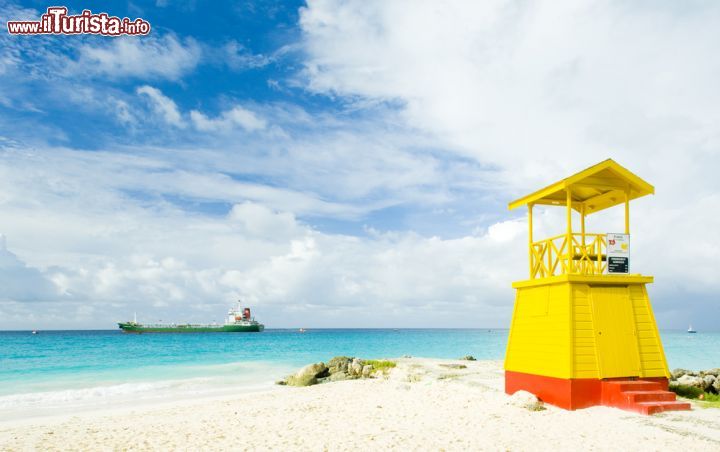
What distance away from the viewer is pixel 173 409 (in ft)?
52.2

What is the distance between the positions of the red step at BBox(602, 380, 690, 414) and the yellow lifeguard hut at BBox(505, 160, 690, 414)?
0.07ft

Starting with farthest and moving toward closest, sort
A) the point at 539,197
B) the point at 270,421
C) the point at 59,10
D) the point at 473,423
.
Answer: the point at 59,10
the point at 539,197
the point at 270,421
the point at 473,423

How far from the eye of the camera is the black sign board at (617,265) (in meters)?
13.4

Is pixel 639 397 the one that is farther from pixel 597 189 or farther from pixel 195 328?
pixel 195 328

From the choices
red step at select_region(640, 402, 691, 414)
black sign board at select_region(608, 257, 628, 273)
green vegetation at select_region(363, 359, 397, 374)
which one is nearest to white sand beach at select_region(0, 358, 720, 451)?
red step at select_region(640, 402, 691, 414)

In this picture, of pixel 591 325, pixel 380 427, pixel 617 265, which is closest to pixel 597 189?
pixel 617 265

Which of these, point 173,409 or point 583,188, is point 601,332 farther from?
point 173,409

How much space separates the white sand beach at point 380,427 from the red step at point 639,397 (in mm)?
266

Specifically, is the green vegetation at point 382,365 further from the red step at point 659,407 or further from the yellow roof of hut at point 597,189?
the red step at point 659,407

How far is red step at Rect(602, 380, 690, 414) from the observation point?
462 inches

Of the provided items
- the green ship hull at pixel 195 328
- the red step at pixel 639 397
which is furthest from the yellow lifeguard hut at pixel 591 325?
the green ship hull at pixel 195 328

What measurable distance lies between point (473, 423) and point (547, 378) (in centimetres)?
294

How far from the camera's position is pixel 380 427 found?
1134 centimetres

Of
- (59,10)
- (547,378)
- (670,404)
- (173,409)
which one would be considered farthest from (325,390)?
(59,10)
